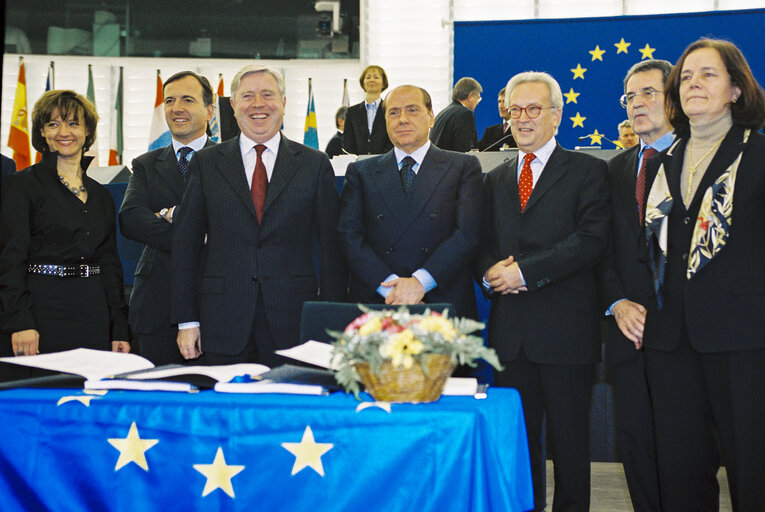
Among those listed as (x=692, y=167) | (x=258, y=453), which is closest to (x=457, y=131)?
(x=692, y=167)

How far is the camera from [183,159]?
3.51 meters

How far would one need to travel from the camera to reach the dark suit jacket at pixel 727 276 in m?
2.44

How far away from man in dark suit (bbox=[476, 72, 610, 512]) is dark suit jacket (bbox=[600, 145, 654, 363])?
47 mm

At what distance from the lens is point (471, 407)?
5.63 ft

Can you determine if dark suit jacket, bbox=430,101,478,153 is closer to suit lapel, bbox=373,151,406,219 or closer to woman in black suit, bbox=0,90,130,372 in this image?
suit lapel, bbox=373,151,406,219

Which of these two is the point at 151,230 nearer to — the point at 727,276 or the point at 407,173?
the point at 407,173

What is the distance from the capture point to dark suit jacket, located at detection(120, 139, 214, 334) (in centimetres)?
327

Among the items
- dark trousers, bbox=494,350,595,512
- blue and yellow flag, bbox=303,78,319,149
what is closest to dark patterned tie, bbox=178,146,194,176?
dark trousers, bbox=494,350,595,512

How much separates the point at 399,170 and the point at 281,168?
48 cm

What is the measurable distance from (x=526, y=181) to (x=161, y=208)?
1487 mm

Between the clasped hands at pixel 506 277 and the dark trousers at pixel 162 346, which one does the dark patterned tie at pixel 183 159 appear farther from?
the clasped hands at pixel 506 277

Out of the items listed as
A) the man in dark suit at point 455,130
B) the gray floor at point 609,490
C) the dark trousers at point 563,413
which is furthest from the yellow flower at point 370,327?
the man in dark suit at point 455,130

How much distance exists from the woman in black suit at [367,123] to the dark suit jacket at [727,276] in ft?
13.9

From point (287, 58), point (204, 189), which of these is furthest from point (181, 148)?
point (287, 58)
